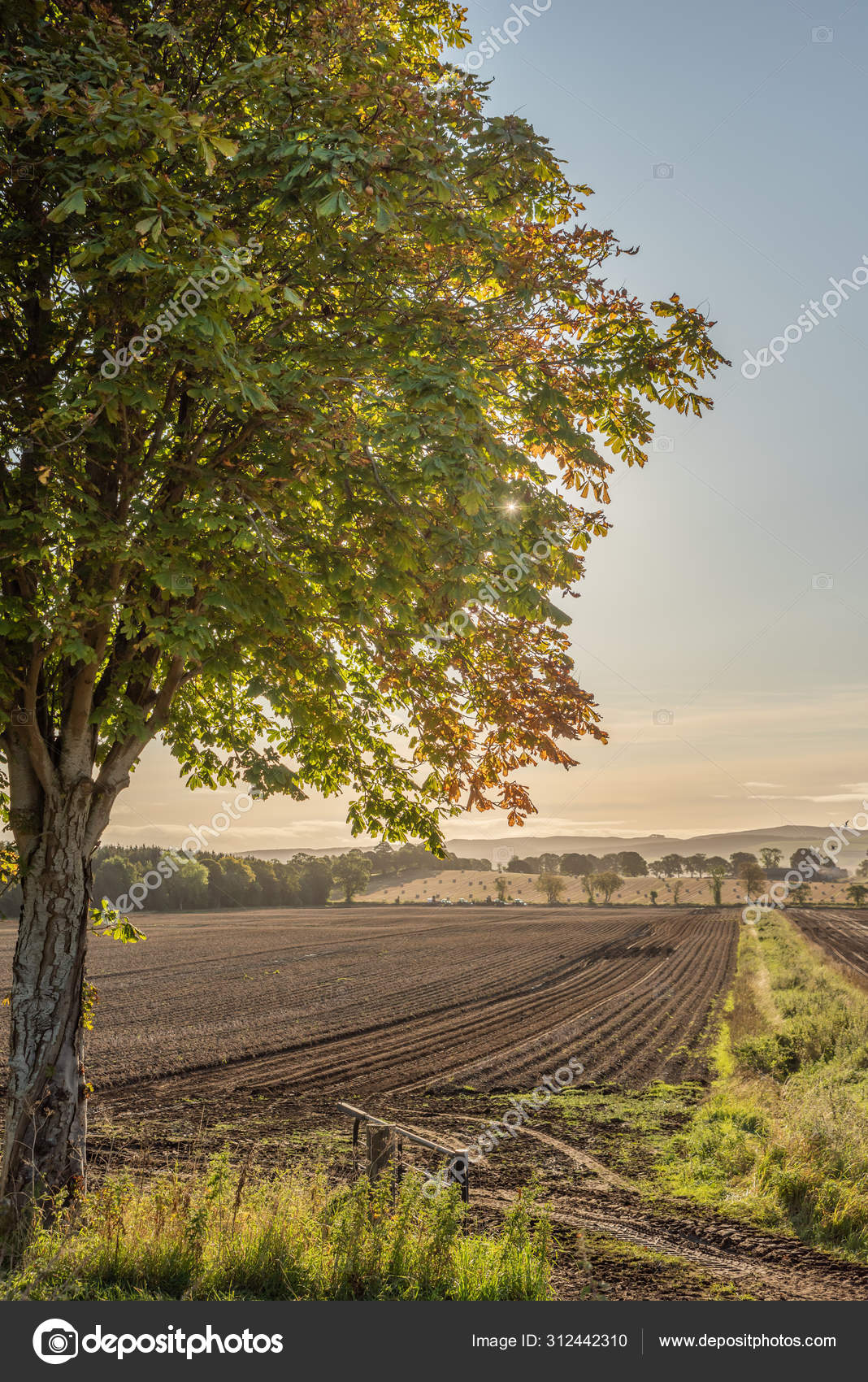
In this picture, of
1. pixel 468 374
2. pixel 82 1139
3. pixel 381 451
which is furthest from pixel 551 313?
pixel 82 1139

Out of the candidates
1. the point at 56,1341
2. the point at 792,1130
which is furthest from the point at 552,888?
the point at 56,1341

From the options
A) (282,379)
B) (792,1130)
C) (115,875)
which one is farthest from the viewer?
(115,875)

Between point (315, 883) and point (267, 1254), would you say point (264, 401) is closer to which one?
point (267, 1254)

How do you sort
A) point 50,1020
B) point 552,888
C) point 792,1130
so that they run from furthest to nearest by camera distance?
point 552,888 < point 792,1130 < point 50,1020

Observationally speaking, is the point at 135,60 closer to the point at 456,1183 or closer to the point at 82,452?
the point at 82,452

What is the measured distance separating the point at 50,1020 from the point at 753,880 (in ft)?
489

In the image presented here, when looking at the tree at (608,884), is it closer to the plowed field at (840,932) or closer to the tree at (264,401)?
the plowed field at (840,932)

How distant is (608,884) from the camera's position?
497 feet

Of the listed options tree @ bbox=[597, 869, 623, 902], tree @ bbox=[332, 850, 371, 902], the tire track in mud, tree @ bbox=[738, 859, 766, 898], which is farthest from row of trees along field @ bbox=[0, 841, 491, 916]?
the tire track in mud

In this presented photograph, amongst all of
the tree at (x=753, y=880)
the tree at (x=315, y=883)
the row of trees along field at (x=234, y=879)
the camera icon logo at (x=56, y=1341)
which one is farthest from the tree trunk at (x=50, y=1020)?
the tree at (x=753, y=880)

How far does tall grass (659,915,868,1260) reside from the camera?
10484 mm

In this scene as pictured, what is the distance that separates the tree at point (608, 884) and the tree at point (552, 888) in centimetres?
849

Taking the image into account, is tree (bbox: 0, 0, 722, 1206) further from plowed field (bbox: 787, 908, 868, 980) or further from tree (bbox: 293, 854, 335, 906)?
tree (bbox: 293, 854, 335, 906)

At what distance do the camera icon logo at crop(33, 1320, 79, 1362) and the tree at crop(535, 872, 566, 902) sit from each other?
158 meters
